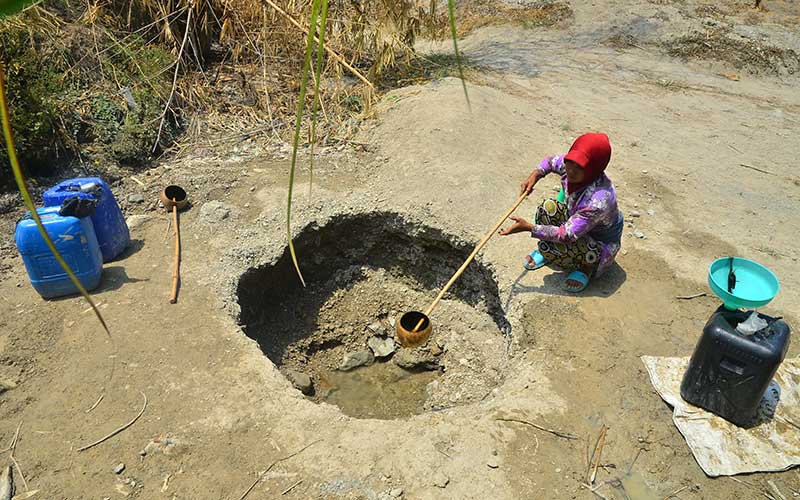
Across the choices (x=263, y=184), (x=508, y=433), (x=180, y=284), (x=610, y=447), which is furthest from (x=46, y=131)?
(x=610, y=447)

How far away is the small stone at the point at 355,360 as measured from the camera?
4.59 m

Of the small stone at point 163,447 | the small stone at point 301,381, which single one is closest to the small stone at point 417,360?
the small stone at point 301,381

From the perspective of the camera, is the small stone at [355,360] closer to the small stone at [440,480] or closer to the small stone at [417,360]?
the small stone at [417,360]

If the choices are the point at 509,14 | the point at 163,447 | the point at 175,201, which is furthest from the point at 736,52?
the point at 163,447

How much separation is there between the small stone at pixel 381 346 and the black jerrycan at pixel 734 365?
2.38 metres

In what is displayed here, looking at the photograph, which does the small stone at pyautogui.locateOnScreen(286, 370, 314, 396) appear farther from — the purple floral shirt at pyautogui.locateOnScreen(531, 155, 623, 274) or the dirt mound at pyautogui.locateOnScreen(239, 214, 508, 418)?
the purple floral shirt at pyautogui.locateOnScreen(531, 155, 623, 274)

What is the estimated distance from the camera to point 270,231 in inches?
173

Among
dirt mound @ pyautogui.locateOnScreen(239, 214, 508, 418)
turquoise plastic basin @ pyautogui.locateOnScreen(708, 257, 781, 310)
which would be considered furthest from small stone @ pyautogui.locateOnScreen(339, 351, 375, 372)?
turquoise plastic basin @ pyautogui.locateOnScreen(708, 257, 781, 310)

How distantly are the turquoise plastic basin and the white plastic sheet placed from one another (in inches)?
24.1

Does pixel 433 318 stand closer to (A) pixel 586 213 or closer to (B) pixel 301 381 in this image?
(B) pixel 301 381

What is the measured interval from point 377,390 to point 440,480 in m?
1.78

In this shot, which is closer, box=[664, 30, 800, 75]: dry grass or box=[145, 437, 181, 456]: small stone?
box=[145, 437, 181, 456]: small stone

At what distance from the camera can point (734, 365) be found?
2.69 m

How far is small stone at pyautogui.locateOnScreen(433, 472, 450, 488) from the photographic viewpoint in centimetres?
264
